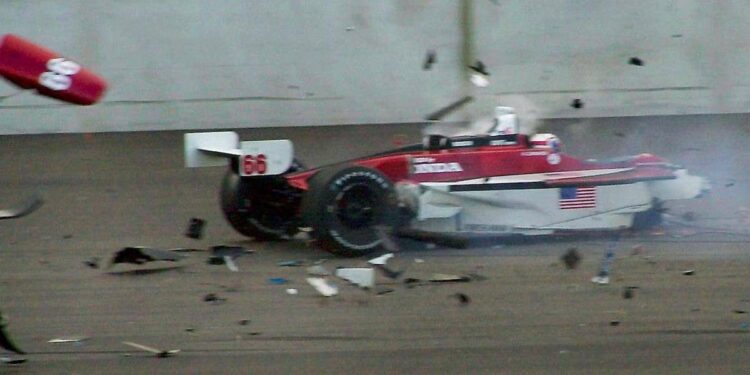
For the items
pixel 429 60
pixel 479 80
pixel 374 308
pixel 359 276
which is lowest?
pixel 374 308

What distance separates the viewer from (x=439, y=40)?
1554 centimetres

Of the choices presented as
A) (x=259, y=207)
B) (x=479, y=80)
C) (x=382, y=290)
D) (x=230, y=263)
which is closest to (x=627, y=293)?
(x=382, y=290)

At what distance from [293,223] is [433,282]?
1.70 metres

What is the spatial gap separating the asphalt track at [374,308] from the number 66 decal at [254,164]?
572mm

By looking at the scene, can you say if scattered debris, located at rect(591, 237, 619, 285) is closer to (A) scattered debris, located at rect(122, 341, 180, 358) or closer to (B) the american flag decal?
(B) the american flag decal

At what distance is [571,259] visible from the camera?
7.78 metres

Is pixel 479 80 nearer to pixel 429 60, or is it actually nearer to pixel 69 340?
pixel 429 60

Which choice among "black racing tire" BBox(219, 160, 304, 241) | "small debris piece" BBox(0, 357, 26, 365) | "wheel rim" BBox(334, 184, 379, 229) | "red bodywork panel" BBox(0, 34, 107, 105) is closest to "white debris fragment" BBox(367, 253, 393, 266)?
"wheel rim" BBox(334, 184, 379, 229)

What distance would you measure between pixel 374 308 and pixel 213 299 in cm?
93

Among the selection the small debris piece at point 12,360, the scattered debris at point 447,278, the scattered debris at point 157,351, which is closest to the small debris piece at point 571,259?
the scattered debris at point 447,278

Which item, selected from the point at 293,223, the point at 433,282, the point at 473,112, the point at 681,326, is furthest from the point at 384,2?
the point at 681,326

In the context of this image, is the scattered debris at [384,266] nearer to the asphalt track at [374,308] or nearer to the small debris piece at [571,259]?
the asphalt track at [374,308]

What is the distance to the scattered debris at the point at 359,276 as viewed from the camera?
23.8 feet

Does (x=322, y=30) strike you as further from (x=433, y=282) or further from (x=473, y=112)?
(x=433, y=282)
